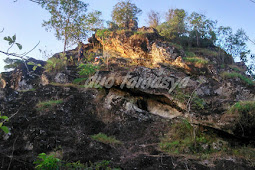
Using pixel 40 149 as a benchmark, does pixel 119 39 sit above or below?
above

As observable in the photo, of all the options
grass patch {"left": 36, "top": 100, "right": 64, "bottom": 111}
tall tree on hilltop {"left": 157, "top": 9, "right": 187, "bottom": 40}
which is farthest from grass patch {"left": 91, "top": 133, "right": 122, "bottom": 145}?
tall tree on hilltop {"left": 157, "top": 9, "right": 187, "bottom": 40}

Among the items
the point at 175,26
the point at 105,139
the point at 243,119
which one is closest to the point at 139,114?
the point at 105,139

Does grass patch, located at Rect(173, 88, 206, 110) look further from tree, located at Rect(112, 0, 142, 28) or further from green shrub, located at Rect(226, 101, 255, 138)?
tree, located at Rect(112, 0, 142, 28)

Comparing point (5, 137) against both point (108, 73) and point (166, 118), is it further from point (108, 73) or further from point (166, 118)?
point (166, 118)

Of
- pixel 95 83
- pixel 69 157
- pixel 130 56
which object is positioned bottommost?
pixel 69 157

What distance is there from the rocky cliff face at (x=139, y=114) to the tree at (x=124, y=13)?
4.42 m

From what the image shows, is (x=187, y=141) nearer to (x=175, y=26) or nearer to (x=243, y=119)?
(x=243, y=119)

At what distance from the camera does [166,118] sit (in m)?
10.2

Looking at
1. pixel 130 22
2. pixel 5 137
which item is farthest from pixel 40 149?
pixel 130 22

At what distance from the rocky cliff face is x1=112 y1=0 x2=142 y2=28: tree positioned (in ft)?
14.5

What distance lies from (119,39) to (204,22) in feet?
27.0

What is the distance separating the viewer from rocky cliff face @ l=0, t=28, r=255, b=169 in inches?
274

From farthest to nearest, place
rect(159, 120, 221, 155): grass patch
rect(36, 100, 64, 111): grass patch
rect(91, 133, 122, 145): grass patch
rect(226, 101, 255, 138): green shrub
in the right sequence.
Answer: rect(36, 100, 64, 111): grass patch → rect(91, 133, 122, 145): grass patch → rect(159, 120, 221, 155): grass patch → rect(226, 101, 255, 138): green shrub

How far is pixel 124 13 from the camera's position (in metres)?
18.5
